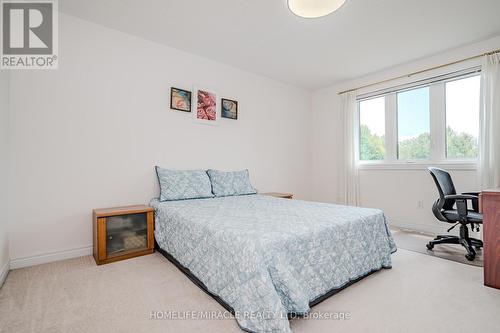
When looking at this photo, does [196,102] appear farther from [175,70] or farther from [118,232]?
[118,232]

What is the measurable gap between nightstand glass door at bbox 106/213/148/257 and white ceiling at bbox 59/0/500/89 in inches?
85.4

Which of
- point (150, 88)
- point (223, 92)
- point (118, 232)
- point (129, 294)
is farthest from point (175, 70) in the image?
point (129, 294)

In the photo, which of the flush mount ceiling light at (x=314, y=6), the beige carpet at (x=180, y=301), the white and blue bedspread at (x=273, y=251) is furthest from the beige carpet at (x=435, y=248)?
the flush mount ceiling light at (x=314, y=6)

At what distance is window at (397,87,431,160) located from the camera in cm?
357

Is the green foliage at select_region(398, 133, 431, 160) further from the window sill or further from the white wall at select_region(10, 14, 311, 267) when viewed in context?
the white wall at select_region(10, 14, 311, 267)

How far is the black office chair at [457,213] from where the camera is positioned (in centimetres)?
245

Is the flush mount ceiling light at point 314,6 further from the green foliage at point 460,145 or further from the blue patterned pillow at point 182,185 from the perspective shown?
the green foliage at point 460,145

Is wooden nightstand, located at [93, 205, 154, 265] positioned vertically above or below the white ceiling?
below

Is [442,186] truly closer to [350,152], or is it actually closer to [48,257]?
[350,152]

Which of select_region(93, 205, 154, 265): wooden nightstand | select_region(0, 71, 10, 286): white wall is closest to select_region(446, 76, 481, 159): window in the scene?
select_region(93, 205, 154, 265): wooden nightstand

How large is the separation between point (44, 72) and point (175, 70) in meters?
1.41

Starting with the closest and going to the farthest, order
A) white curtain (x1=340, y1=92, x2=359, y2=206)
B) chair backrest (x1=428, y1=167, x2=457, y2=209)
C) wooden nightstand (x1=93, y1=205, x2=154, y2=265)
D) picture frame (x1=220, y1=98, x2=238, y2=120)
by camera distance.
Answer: wooden nightstand (x1=93, y1=205, x2=154, y2=265) → chair backrest (x1=428, y1=167, x2=457, y2=209) → picture frame (x1=220, y1=98, x2=238, y2=120) → white curtain (x1=340, y1=92, x2=359, y2=206)

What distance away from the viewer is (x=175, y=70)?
324cm

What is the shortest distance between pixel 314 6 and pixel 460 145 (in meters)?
2.94
